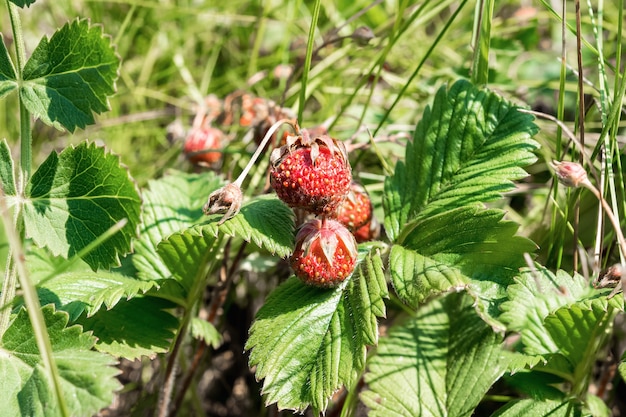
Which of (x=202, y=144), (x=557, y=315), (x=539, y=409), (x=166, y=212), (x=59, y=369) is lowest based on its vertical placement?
(x=539, y=409)

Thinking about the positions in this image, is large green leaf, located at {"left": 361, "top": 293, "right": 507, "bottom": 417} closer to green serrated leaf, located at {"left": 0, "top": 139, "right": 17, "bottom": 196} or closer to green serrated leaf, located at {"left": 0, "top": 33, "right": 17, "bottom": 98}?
green serrated leaf, located at {"left": 0, "top": 139, "right": 17, "bottom": 196}

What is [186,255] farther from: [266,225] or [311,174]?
[311,174]

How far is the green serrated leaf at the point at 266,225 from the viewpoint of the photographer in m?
1.12

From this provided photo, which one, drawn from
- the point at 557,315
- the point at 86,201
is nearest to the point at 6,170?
the point at 86,201

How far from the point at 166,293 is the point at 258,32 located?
1.18m

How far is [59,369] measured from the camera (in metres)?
1.04

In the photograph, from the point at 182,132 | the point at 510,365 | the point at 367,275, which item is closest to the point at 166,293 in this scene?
the point at 367,275

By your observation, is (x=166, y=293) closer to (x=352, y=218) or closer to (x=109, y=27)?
(x=352, y=218)

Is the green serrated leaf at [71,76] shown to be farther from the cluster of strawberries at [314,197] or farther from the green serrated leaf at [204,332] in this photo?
the green serrated leaf at [204,332]

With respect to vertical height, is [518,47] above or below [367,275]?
above

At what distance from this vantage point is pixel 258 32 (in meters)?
2.23

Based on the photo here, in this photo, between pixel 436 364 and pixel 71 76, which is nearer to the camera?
pixel 71 76

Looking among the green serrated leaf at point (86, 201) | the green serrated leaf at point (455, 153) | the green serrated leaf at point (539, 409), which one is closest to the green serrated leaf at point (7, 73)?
the green serrated leaf at point (86, 201)

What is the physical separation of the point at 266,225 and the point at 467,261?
0.37 metres
